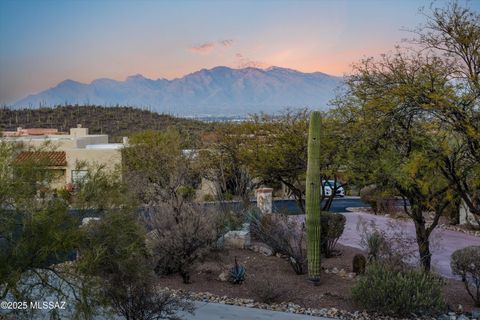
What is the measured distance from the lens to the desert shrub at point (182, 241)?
436 inches

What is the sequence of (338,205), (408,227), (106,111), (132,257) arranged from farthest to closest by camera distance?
(106,111) < (338,205) < (408,227) < (132,257)

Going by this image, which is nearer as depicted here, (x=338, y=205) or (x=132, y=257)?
(x=132, y=257)

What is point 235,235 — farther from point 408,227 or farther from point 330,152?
point 408,227

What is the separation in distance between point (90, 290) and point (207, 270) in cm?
606

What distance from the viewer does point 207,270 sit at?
1247cm

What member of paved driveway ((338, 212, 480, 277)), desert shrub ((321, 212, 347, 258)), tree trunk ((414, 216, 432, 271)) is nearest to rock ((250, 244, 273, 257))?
desert shrub ((321, 212, 347, 258))

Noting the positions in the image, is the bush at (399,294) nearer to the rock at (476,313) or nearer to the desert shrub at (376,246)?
the rock at (476,313)

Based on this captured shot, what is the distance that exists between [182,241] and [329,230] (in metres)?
4.95

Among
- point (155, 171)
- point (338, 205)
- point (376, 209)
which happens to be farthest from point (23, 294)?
point (338, 205)

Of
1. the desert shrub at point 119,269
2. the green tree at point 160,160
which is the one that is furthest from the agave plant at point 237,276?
the green tree at point 160,160

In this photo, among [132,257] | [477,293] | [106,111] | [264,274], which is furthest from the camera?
[106,111]

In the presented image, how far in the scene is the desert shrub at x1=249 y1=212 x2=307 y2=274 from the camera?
40.7ft

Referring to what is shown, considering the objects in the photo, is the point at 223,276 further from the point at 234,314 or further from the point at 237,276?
the point at 234,314

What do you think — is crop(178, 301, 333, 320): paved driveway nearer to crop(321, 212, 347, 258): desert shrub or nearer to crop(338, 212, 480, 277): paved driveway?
crop(338, 212, 480, 277): paved driveway
